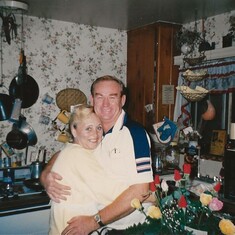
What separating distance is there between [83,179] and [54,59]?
95.2 inches

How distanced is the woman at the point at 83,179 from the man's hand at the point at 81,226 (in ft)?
0.09

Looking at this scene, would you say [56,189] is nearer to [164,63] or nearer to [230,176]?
[230,176]

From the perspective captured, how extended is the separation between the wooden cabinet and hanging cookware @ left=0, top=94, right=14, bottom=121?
1589mm

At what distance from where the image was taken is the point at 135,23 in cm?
371

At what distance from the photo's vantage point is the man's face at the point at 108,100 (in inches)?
71.8

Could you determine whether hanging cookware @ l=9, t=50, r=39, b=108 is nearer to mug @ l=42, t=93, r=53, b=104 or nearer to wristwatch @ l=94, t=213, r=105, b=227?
mug @ l=42, t=93, r=53, b=104

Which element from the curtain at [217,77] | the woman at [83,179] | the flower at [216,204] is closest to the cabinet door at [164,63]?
the curtain at [217,77]

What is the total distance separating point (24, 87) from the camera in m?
3.44

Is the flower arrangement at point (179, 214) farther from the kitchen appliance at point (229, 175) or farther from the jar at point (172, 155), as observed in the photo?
the jar at point (172, 155)

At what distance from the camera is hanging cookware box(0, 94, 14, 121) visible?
3330mm

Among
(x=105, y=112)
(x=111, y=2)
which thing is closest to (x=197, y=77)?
(x=111, y=2)

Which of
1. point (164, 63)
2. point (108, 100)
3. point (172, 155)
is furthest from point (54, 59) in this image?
point (108, 100)

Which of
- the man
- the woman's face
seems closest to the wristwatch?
the man

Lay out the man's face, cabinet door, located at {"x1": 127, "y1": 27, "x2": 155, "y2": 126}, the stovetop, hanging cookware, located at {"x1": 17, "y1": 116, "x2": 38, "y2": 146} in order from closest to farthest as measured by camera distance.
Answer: the man's face, the stovetop, hanging cookware, located at {"x1": 17, "y1": 116, "x2": 38, "y2": 146}, cabinet door, located at {"x1": 127, "y1": 27, "x2": 155, "y2": 126}
